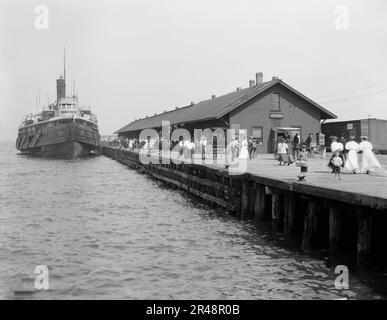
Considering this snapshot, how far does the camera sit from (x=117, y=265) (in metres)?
12.2

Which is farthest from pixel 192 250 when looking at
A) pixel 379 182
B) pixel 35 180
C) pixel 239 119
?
pixel 35 180

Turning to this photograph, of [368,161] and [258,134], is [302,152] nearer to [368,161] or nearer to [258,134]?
[258,134]

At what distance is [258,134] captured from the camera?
35031 mm

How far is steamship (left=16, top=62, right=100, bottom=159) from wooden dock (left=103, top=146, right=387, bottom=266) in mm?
42007

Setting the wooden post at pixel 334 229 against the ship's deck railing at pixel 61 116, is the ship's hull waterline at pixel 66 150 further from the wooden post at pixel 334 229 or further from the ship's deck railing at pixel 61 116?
the wooden post at pixel 334 229

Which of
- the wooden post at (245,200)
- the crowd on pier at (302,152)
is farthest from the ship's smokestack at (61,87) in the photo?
the wooden post at (245,200)

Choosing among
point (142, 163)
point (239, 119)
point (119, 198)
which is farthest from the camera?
point (142, 163)

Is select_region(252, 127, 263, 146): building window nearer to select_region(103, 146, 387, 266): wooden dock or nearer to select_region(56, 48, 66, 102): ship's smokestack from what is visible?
select_region(103, 146, 387, 266): wooden dock

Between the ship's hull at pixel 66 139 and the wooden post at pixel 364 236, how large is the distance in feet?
178

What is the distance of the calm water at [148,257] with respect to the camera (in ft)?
33.6

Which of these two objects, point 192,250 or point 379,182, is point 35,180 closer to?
point 192,250

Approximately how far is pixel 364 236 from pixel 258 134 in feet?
79.0

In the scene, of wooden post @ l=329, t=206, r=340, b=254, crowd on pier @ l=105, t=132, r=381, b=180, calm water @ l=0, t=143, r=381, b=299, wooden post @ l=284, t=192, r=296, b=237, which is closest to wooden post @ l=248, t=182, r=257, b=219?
calm water @ l=0, t=143, r=381, b=299

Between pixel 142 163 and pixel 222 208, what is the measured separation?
2089cm
